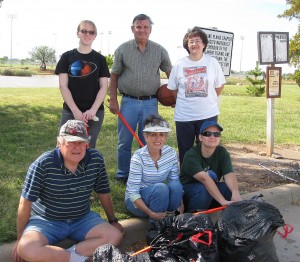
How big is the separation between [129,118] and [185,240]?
220 cm

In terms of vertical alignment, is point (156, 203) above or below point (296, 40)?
below

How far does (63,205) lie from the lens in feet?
11.0

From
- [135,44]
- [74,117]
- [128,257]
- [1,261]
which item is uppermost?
[135,44]

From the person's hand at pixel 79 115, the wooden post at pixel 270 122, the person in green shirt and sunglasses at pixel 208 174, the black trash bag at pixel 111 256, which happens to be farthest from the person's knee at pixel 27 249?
the wooden post at pixel 270 122

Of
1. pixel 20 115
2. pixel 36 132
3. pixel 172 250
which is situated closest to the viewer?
pixel 172 250

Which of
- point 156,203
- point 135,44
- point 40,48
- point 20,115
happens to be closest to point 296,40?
point 20,115

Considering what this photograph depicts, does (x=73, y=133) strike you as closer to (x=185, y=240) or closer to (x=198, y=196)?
(x=185, y=240)

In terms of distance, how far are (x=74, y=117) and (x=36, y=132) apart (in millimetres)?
4688

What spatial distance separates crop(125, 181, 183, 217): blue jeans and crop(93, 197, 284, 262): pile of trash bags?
41cm

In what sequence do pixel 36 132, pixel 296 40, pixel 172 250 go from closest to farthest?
pixel 172 250
pixel 36 132
pixel 296 40

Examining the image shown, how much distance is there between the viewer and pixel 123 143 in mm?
5160

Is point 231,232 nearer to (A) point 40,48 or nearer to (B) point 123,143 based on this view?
(B) point 123,143

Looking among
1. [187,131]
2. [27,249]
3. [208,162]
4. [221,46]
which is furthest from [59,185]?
[221,46]

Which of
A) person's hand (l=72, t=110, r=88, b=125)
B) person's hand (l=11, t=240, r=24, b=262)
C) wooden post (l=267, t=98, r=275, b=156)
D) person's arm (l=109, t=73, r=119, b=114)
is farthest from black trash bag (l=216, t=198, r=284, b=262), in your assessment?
wooden post (l=267, t=98, r=275, b=156)
